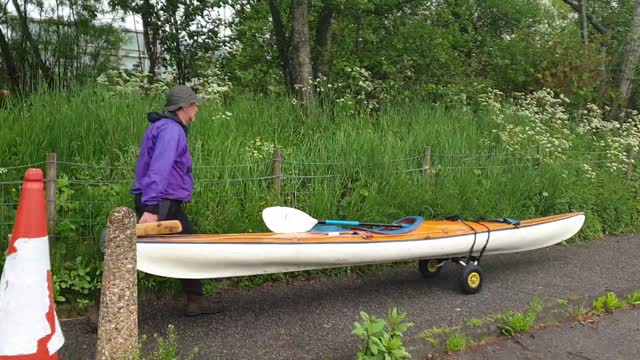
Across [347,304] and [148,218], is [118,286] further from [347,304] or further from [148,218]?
[347,304]

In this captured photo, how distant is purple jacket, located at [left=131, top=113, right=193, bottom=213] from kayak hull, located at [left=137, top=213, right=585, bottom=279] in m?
0.36

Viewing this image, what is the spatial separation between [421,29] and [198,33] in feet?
14.0

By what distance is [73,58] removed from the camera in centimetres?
1028

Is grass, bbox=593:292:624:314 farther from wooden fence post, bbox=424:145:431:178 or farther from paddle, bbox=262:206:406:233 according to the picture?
wooden fence post, bbox=424:145:431:178

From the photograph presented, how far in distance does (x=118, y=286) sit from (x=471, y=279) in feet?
11.9

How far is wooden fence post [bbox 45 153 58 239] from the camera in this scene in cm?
515

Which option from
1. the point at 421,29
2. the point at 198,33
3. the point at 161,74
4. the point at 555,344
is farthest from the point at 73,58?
the point at 555,344

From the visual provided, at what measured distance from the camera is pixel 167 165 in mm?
4383

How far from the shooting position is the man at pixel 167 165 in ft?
14.4

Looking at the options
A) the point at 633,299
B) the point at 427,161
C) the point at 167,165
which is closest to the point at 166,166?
the point at 167,165

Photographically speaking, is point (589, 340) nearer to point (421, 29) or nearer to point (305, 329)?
point (305, 329)

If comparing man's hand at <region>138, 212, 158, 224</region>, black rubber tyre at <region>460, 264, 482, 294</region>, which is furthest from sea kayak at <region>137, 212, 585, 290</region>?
man's hand at <region>138, 212, 158, 224</region>

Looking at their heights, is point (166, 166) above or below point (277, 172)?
above

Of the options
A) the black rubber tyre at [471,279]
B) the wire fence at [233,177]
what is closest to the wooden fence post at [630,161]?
the wire fence at [233,177]
